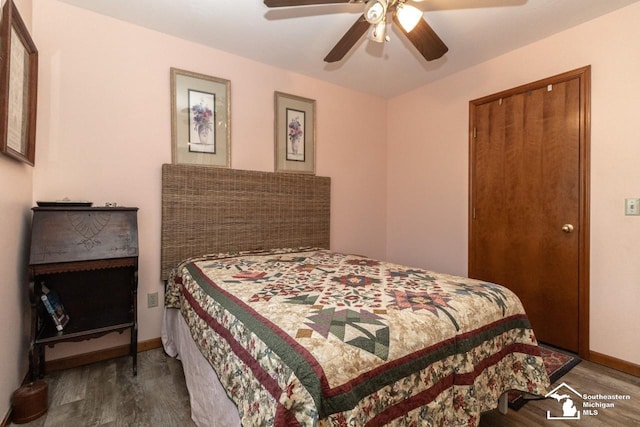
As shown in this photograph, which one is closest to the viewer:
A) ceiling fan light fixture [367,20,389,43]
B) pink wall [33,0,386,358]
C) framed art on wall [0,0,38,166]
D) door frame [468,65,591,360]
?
framed art on wall [0,0,38,166]

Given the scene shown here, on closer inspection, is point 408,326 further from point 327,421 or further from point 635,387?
point 635,387

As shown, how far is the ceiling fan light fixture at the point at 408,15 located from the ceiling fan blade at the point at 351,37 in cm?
20

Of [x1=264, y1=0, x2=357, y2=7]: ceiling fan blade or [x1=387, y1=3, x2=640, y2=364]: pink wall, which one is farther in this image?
[x1=387, y1=3, x2=640, y2=364]: pink wall

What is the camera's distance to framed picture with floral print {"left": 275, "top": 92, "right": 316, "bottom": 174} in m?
2.97

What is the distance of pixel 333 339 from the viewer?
0.98 metres

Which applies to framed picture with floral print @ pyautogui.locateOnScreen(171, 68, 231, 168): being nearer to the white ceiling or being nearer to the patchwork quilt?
the white ceiling

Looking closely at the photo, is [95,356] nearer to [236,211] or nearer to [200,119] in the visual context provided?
[236,211]

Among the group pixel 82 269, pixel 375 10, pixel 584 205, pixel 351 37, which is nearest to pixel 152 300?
pixel 82 269

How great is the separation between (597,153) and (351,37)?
1956 millimetres

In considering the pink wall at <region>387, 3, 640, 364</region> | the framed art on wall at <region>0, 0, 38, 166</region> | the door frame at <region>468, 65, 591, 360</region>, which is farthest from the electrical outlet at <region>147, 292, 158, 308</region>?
the door frame at <region>468, 65, 591, 360</region>

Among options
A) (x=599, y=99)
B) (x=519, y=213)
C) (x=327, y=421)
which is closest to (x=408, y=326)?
(x=327, y=421)

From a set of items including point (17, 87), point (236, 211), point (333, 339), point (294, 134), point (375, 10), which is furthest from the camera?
point (294, 134)

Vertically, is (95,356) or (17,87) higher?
(17,87)

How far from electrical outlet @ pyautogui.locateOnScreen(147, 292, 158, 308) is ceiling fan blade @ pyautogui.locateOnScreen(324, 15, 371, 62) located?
2.22m
